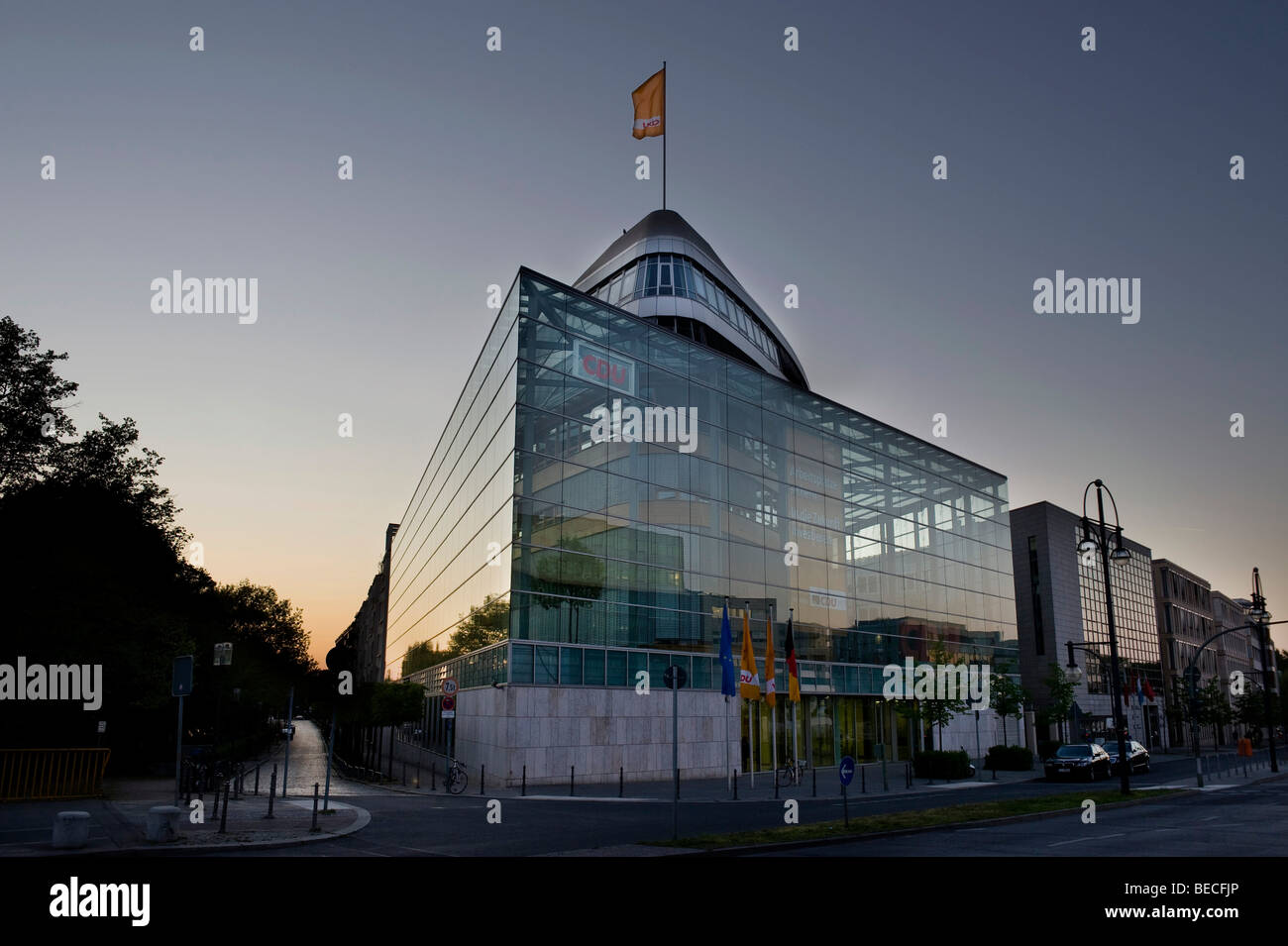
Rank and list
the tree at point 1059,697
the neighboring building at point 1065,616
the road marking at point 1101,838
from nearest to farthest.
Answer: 1. the road marking at point 1101,838
2. the tree at point 1059,697
3. the neighboring building at point 1065,616

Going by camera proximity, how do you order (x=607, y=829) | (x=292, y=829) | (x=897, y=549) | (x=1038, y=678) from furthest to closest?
(x=1038, y=678)
(x=897, y=549)
(x=607, y=829)
(x=292, y=829)

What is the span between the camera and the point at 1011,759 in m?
45.6

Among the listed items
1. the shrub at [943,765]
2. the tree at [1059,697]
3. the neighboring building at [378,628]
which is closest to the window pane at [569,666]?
the shrub at [943,765]

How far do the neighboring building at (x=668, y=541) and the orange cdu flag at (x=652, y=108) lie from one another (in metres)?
8.13

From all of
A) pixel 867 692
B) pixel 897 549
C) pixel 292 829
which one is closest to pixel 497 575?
pixel 292 829

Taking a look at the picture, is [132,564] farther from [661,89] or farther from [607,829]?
[661,89]

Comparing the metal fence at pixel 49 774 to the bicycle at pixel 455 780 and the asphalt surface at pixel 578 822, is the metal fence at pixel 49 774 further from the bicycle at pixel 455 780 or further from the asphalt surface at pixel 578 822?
the bicycle at pixel 455 780

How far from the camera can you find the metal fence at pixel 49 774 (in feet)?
74.6

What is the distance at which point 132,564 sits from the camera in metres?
40.4

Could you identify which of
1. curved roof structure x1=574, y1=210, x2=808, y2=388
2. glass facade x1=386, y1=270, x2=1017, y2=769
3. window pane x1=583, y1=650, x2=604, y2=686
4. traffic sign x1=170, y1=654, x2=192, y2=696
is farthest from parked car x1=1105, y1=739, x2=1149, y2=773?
traffic sign x1=170, y1=654, x2=192, y2=696

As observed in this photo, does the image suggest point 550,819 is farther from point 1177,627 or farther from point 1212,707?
point 1177,627

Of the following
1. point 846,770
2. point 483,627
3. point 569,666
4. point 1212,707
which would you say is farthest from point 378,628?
point 846,770

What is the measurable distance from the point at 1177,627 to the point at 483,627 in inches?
3913
